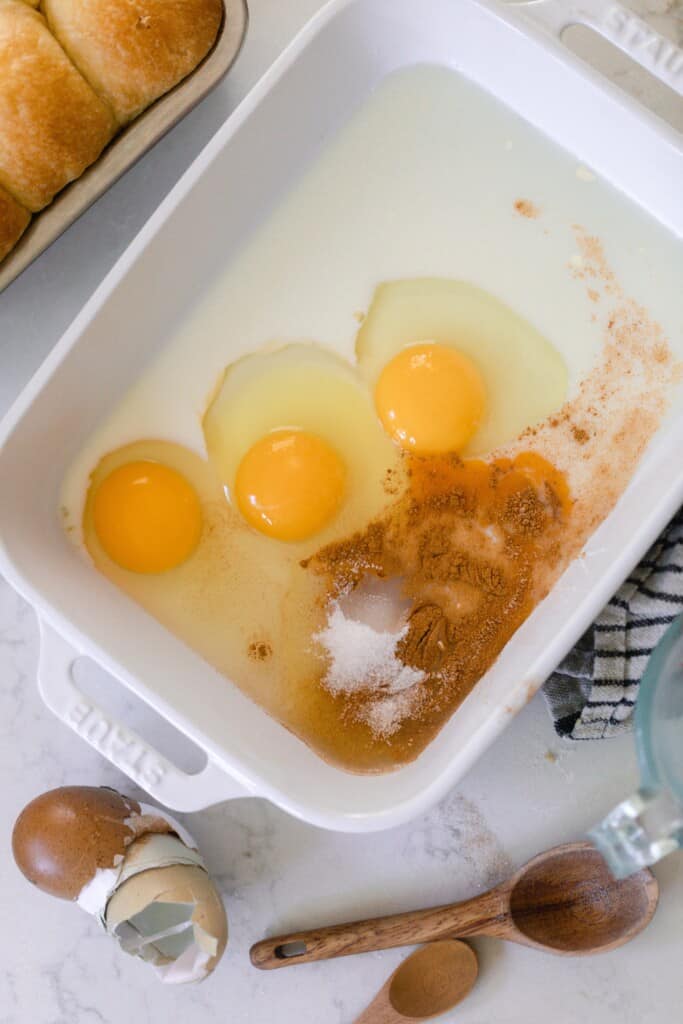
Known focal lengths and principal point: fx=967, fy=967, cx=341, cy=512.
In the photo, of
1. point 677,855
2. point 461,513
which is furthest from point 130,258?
point 677,855

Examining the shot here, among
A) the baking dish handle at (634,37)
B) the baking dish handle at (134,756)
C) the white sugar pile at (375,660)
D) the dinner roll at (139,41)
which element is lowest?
the baking dish handle at (134,756)

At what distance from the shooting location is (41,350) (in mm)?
1455

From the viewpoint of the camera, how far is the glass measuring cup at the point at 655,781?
1047mm

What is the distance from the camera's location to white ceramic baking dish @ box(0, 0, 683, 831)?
1237mm

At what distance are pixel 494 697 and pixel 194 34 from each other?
3.17 feet

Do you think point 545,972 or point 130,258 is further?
point 545,972

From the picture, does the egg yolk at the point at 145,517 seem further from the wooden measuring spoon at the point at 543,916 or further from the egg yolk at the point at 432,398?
the wooden measuring spoon at the point at 543,916

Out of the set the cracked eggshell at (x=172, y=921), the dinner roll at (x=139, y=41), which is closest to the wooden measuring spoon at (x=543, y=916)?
the cracked eggshell at (x=172, y=921)

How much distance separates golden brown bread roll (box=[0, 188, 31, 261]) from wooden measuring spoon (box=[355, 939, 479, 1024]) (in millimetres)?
1145

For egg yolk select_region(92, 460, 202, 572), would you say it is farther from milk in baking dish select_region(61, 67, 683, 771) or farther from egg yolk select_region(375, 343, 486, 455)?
egg yolk select_region(375, 343, 486, 455)

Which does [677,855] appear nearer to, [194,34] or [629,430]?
[629,430]

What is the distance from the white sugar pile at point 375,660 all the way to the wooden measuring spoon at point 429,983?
338mm

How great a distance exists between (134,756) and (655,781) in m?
0.65

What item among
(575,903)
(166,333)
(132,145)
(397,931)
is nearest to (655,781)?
(575,903)
